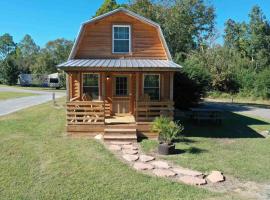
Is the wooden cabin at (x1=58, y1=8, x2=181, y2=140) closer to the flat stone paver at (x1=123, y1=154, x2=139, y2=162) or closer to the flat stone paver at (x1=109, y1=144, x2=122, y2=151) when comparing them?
the flat stone paver at (x1=109, y1=144, x2=122, y2=151)

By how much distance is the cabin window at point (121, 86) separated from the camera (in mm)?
15938

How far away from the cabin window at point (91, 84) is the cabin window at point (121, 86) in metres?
1.08

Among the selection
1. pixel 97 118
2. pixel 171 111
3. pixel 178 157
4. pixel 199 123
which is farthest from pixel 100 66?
pixel 199 123

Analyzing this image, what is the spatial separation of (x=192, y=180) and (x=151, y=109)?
5646 mm

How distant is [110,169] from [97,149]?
223 centimetres

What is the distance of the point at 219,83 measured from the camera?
3825 centimetres

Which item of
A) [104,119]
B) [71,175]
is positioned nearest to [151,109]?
[104,119]

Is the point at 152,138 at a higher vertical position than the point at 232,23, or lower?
lower

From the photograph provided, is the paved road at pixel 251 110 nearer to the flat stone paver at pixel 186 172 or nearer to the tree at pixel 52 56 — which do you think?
the flat stone paver at pixel 186 172

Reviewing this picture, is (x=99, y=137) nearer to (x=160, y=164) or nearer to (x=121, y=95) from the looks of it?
(x=160, y=164)

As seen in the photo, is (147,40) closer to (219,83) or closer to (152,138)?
(152,138)

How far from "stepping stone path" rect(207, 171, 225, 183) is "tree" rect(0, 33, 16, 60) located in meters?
114

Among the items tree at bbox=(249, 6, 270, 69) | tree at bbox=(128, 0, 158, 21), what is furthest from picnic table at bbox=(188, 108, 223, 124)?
tree at bbox=(249, 6, 270, 69)

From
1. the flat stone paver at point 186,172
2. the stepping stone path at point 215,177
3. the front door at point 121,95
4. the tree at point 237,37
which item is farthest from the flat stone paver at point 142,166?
the tree at point 237,37
